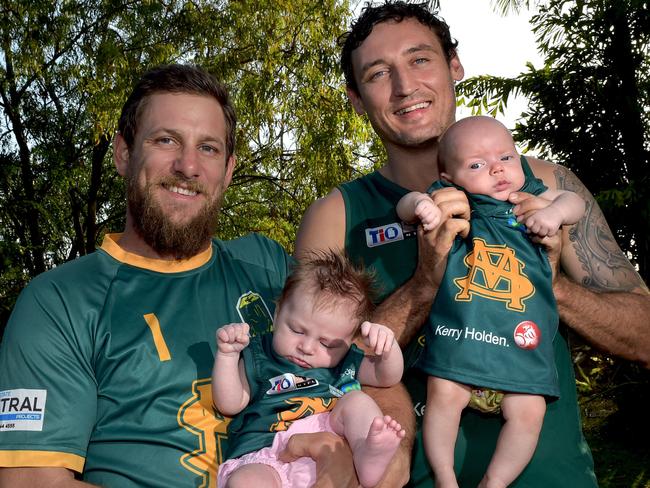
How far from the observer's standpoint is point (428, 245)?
276 centimetres

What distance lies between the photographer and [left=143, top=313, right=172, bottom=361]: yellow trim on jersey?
2.69 m

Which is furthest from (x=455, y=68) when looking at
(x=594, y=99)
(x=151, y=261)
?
(x=594, y=99)

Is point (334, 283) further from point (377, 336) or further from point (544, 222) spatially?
point (544, 222)

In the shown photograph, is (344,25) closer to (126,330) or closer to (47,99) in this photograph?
(47,99)

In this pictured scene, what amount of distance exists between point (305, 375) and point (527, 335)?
83 centimetres

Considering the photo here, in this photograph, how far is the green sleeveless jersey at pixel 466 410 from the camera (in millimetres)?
2648

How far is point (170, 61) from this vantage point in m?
11.6

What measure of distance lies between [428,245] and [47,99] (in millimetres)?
13798

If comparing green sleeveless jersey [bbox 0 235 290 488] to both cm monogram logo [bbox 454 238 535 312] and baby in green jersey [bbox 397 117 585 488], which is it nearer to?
baby in green jersey [bbox 397 117 585 488]

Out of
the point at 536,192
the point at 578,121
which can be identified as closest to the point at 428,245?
the point at 536,192

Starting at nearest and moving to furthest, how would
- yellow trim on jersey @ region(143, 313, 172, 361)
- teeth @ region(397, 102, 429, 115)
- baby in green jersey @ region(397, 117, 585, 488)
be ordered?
baby in green jersey @ region(397, 117, 585, 488) < yellow trim on jersey @ region(143, 313, 172, 361) < teeth @ region(397, 102, 429, 115)

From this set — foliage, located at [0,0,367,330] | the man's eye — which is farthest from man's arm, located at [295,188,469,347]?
foliage, located at [0,0,367,330]

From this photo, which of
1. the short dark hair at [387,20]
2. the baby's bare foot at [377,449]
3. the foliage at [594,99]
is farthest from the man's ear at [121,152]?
the foliage at [594,99]

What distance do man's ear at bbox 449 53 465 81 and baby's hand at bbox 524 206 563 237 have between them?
3.80 ft
